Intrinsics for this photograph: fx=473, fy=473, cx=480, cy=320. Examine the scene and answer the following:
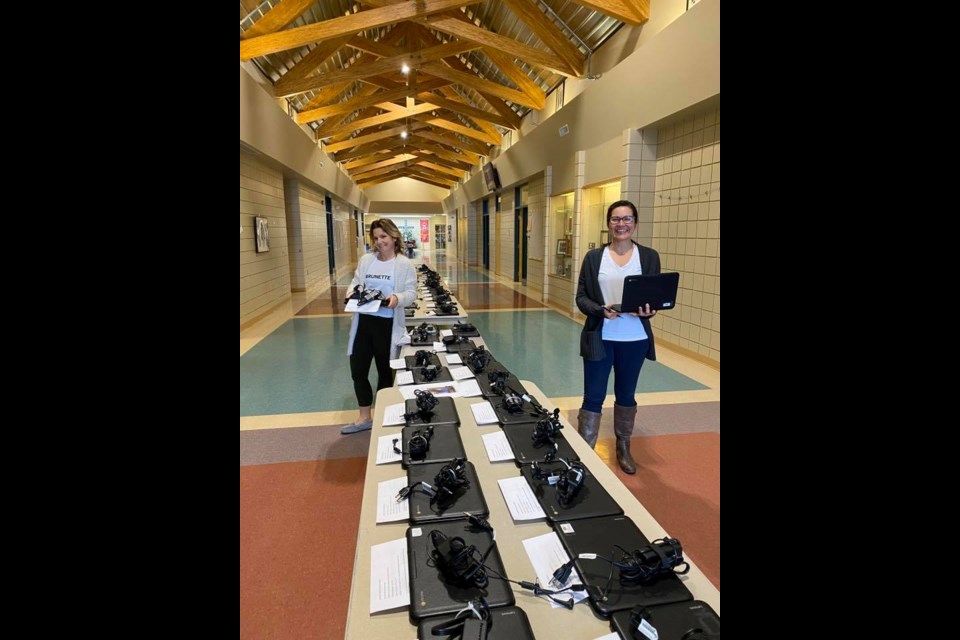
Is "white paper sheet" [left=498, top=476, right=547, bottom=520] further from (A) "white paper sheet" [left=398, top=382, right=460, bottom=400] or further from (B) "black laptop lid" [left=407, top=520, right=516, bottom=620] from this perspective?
(A) "white paper sheet" [left=398, top=382, right=460, bottom=400]

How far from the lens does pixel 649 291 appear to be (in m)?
2.39

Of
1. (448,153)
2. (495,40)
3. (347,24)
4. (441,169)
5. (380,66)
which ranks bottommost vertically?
(347,24)

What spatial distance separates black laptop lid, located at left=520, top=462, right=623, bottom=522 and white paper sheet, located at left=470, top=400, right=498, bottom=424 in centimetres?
44

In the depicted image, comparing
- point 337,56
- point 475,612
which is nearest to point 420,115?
point 337,56

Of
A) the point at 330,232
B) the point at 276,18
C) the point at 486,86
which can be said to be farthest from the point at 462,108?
the point at 330,232

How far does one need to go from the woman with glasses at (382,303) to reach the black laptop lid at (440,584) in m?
1.98

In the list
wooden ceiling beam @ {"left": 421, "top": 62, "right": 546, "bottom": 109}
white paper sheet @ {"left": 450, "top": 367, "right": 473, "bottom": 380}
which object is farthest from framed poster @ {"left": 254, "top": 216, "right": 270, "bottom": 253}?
white paper sheet @ {"left": 450, "top": 367, "right": 473, "bottom": 380}

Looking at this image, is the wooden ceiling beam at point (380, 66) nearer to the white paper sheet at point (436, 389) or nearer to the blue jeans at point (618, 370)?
the blue jeans at point (618, 370)

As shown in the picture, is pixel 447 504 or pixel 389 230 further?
pixel 389 230

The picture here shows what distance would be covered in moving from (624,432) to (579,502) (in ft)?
5.24

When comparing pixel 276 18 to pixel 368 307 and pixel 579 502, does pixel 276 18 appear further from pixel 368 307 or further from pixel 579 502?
pixel 579 502

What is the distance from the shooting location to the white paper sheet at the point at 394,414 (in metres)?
1.91
